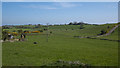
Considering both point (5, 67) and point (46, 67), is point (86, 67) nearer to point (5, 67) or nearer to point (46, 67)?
point (46, 67)

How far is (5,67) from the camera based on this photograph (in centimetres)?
1656

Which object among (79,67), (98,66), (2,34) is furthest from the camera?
(2,34)

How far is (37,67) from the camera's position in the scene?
16.8m

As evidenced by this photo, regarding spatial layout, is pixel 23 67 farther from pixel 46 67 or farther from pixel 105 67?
pixel 105 67

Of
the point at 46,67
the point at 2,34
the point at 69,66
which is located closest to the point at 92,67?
the point at 69,66

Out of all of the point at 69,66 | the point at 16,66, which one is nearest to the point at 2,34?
the point at 16,66

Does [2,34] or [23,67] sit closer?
[23,67]

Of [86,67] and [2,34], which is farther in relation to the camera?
[2,34]

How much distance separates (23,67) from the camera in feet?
54.6

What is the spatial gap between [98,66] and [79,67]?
281 cm

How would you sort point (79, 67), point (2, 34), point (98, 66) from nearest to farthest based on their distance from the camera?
point (79, 67) < point (98, 66) < point (2, 34)

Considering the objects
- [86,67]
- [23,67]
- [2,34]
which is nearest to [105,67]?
[86,67]

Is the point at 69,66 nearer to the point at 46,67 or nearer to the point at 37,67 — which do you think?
the point at 46,67

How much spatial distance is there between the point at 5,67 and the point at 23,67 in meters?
2.12
